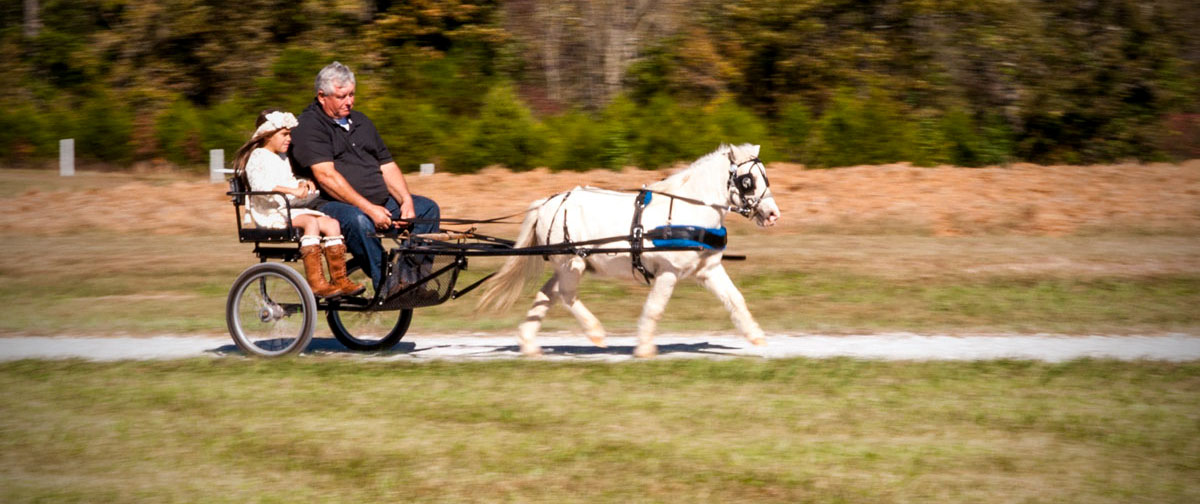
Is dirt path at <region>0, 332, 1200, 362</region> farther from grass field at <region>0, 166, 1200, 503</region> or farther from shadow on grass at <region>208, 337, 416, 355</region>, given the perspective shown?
grass field at <region>0, 166, 1200, 503</region>

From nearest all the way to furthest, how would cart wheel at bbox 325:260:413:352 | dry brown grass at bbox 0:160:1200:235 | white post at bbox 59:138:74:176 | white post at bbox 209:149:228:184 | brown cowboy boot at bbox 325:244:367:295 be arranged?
1. brown cowboy boot at bbox 325:244:367:295
2. cart wheel at bbox 325:260:413:352
3. dry brown grass at bbox 0:160:1200:235
4. white post at bbox 209:149:228:184
5. white post at bbox 59:138:74:176

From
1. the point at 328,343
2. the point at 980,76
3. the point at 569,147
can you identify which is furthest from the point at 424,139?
the point at 328,343

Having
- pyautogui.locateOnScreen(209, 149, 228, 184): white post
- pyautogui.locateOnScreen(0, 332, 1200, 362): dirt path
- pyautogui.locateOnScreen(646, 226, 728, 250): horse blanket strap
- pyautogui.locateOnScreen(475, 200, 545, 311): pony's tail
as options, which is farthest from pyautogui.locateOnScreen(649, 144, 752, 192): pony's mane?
→ pyautogui.locateOnScreen(209, 149, 228, 184): white post

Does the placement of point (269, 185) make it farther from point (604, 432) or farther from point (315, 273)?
point (604, 432)

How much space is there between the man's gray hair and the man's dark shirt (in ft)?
0.48

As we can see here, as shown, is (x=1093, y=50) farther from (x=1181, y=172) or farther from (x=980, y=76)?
(x=1181, y=172)

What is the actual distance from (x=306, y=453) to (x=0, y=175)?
24.8 metres

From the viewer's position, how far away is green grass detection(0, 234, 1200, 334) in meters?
11.9

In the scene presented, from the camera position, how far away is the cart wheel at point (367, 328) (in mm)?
10383

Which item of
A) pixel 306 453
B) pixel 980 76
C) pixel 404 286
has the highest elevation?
pixel 980 76

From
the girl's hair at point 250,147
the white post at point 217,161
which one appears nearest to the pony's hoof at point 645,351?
the girl's hair at point 250,147

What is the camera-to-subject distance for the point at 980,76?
27766 mm

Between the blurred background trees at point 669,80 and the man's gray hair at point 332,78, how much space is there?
47.8 feet

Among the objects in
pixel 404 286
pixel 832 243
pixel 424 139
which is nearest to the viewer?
pixel 404 286
